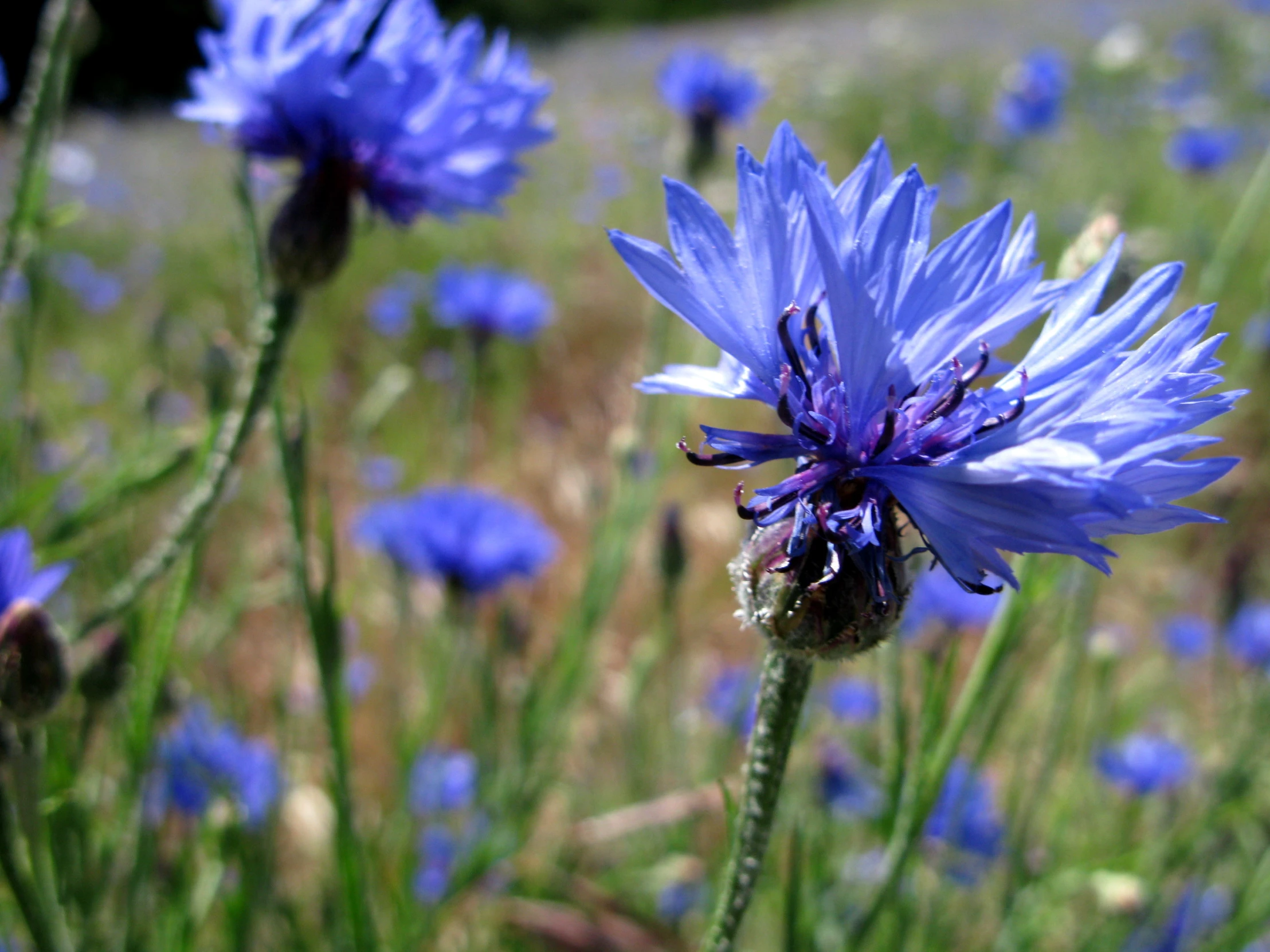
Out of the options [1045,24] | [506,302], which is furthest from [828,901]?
[1045,24]

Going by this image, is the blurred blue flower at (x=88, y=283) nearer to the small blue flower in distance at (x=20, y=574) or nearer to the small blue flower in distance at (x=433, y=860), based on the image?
the small blue flower in distance at (x=433, y=860)

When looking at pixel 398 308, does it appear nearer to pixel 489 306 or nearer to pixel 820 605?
pixel 489 306

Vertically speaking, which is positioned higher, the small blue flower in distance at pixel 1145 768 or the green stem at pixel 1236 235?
the green stem at pixel 1236 235

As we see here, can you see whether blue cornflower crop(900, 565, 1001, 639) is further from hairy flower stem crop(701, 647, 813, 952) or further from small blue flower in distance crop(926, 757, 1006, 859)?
hairy flower stem crop(701, 647, 813, 952)

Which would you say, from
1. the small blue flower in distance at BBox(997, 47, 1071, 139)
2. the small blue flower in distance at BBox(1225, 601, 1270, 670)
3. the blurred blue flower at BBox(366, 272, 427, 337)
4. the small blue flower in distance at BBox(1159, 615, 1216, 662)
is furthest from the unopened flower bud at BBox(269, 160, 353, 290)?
the small blue flower in distance at BBox(997, 47, 1071, 139)

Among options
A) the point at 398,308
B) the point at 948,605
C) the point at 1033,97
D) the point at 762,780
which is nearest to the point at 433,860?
the point at 948,605

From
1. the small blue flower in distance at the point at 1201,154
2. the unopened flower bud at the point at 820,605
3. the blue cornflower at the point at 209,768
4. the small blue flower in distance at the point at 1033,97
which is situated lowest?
the blue cornflower at the point at 209,768

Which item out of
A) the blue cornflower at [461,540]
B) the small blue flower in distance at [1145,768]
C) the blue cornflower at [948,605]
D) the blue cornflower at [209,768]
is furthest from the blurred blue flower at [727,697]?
the blue cornflower at [209,768]
